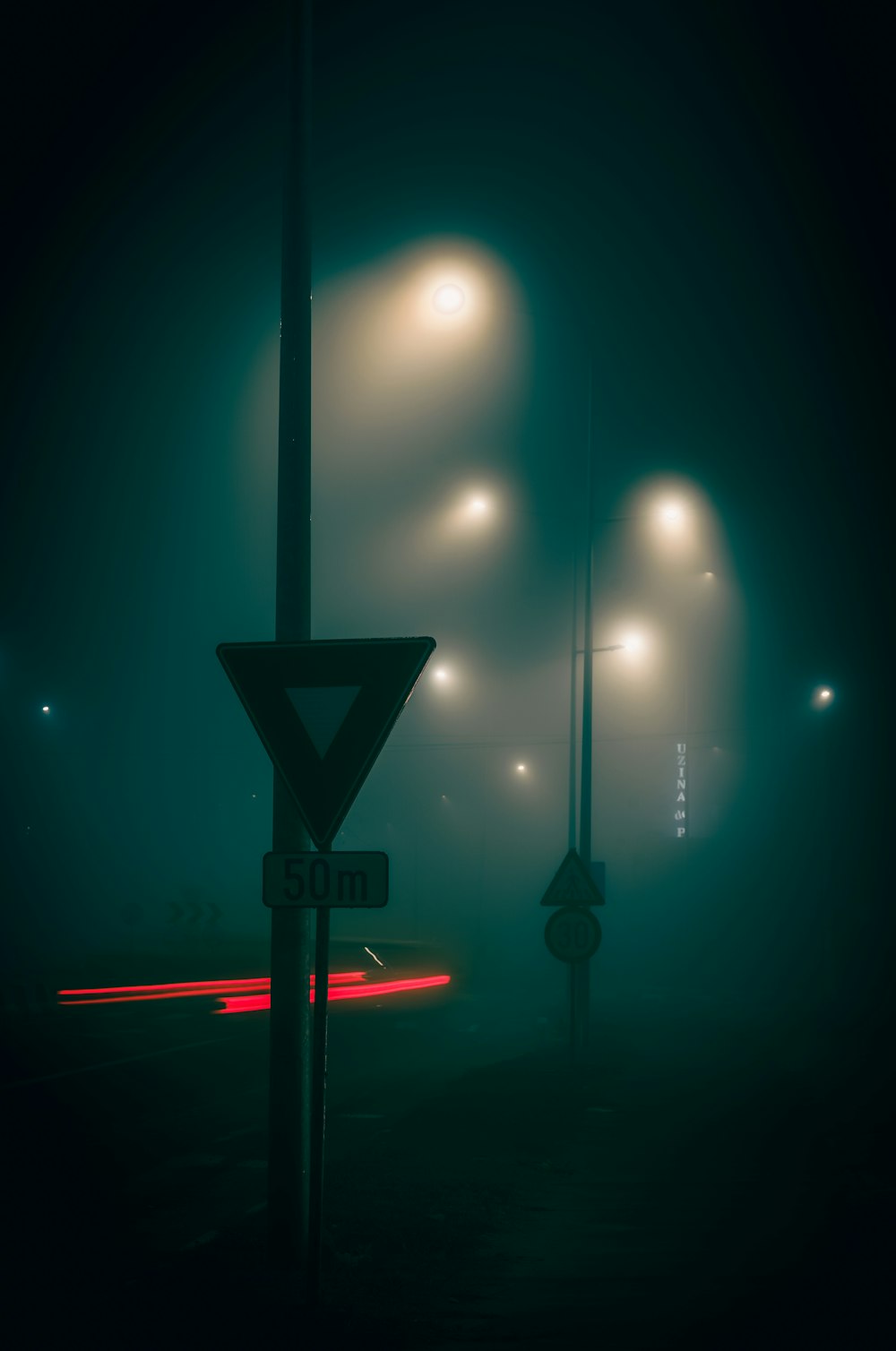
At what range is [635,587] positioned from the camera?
1204 inches

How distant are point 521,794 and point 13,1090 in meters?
52.4

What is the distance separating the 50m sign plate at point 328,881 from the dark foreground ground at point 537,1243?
198 cm

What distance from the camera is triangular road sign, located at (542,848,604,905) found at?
17141mm

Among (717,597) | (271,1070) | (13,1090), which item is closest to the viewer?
(271,1070)

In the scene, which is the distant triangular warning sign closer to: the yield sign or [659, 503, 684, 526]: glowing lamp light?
the yield sign

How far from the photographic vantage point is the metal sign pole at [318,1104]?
583cm

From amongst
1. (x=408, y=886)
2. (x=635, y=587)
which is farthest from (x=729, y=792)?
(x=635, y=587)

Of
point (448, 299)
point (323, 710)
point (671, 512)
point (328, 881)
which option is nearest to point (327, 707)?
point (323, 710)

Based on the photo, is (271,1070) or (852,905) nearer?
(271,1070)

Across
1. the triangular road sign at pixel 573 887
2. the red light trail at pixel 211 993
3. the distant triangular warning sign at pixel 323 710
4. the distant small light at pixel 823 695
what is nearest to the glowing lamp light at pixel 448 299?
the triangular road sign at pixel 573 887

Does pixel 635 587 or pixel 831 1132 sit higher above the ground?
pixel 635 587

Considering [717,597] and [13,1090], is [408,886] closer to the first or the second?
[717,597]

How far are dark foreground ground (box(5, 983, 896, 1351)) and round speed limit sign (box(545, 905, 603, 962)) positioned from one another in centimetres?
240

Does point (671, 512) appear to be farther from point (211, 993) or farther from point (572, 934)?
point (211, 993)
